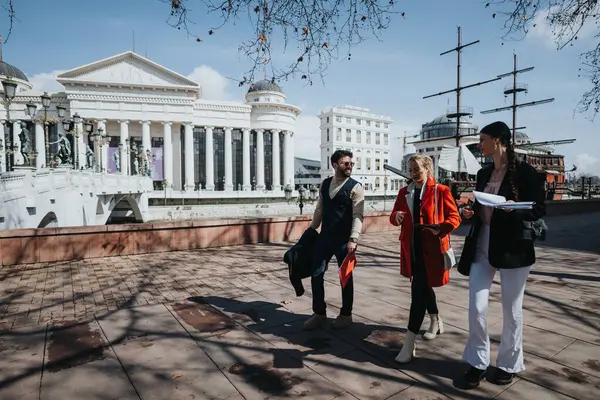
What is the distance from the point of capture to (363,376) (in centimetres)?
298

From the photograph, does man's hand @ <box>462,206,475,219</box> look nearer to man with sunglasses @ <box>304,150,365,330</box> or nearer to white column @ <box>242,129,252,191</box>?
man with sunglasses @ <box>304,150,365,330</box>

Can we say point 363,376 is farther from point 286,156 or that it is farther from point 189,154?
point 286,156

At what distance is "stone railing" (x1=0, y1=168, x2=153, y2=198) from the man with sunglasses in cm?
1451

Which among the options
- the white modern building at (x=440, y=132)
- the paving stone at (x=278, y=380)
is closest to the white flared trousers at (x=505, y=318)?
the paving stone at (x=278, y=380)

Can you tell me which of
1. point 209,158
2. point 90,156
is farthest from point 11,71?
point 90,156

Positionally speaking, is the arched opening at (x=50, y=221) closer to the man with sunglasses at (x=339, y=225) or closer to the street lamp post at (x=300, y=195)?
the street lamp post at (x=300, y=195)

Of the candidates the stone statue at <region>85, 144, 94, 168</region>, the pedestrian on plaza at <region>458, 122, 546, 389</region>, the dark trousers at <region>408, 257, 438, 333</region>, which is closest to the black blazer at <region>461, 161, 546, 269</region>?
the pedestrian on plaza at <region>458, 122, 546, 389</region>

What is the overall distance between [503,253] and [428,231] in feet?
2.16

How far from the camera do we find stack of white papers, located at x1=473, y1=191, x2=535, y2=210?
8.48 ft

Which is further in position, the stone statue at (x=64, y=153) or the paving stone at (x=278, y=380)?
the stone statue at (x=64, y=153)

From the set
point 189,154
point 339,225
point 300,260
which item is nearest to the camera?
point 339,225

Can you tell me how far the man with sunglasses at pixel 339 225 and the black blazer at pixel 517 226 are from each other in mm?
1411

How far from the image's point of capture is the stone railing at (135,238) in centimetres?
770

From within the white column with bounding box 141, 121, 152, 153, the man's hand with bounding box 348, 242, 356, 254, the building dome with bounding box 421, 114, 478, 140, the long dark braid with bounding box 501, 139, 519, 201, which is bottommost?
the man's hand with bounding box 348, 242, 356, 254
